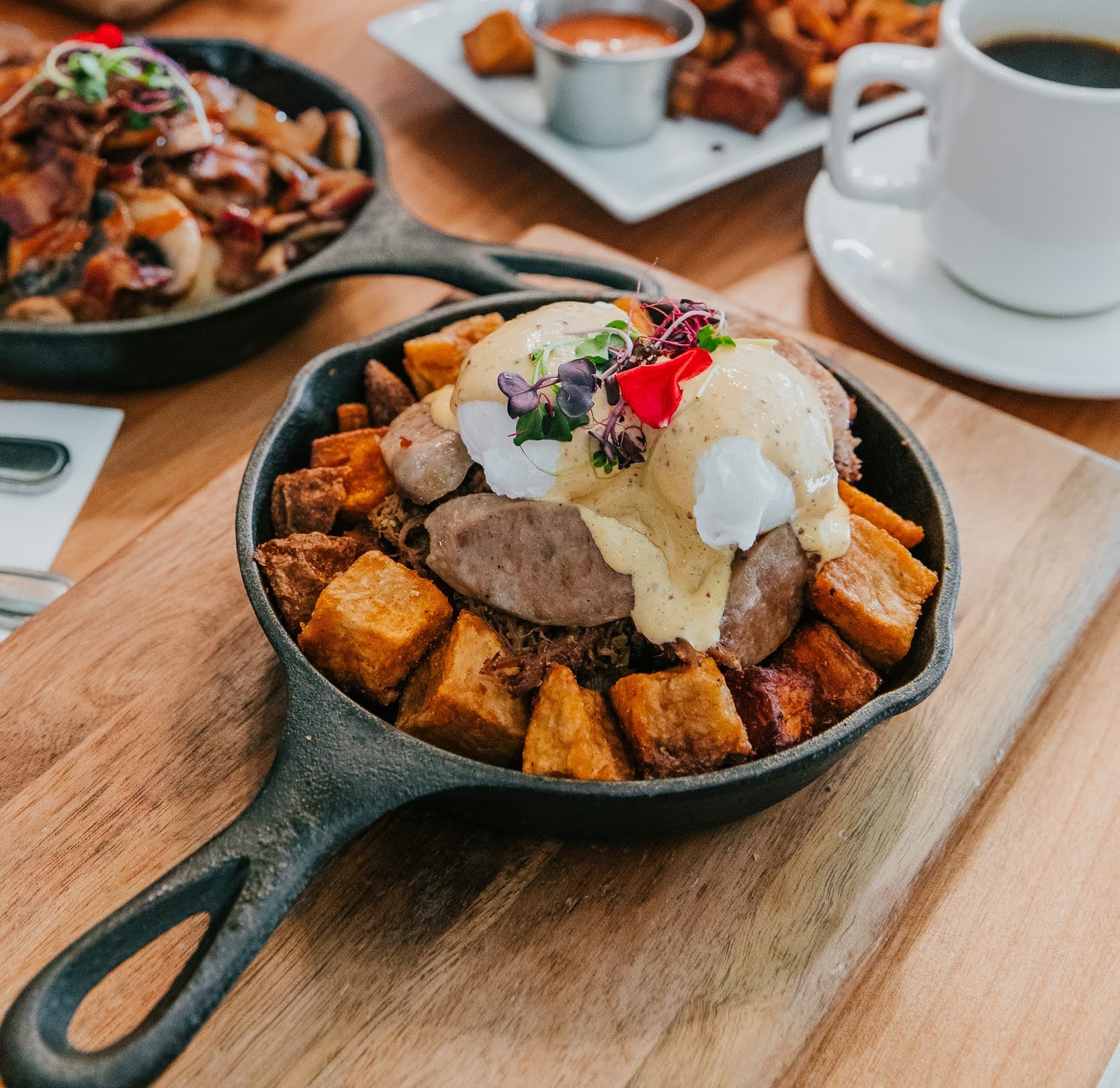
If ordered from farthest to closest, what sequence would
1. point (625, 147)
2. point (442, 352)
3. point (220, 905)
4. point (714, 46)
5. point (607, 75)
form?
point (714, 46) < point (625, 147) < point (607, 75) < point (442, 352) < point (220, 905)

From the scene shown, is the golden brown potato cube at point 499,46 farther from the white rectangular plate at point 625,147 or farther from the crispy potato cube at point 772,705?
the crispy potato cube at point 772,705

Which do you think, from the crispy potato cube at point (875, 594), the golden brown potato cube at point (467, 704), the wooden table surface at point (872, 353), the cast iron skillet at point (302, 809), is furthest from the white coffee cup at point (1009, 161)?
the golden brown potato cube at point (467, 704)

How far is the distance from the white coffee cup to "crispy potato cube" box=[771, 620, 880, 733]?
1032 mm

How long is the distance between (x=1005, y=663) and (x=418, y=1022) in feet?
3.37

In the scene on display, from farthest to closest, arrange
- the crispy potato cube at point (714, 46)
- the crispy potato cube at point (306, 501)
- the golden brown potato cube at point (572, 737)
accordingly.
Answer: the crispy potato cube at point (714, 46) < the crispy potato cube at point (306, 501) < the golden brown potato cube at point (572, 737)

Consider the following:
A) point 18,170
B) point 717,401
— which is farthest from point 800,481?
point 18,170

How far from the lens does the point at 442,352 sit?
1.57 metres

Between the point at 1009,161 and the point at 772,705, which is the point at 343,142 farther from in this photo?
the point at 772,705

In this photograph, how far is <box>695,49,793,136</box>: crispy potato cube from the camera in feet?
8.55

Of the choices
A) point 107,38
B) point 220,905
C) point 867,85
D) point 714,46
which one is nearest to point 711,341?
point 220,905

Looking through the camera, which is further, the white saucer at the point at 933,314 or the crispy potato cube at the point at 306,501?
the white saucer at the point at 933,314

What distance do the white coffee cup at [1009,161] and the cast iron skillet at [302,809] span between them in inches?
30.0

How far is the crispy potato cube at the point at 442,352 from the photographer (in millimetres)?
1575

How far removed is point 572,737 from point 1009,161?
4.59 feet
